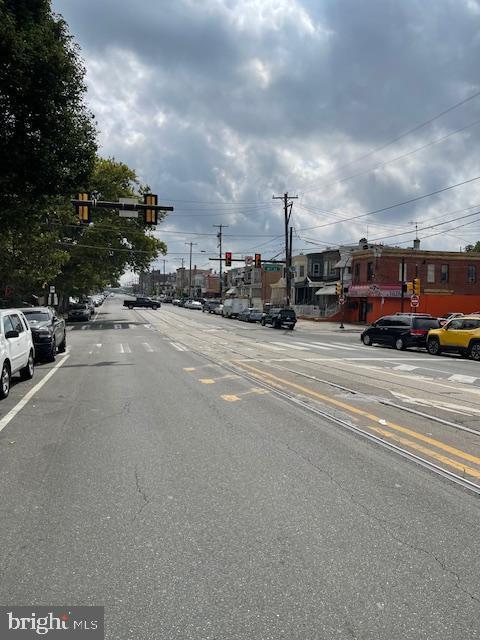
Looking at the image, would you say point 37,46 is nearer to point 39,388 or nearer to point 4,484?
point 39,388

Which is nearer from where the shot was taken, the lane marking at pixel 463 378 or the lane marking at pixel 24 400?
the lane marking at pixel 24 400

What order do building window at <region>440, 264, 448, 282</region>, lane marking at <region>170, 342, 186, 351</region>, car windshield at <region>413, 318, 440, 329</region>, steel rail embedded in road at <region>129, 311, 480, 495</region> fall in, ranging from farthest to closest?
1. building window at <region>440, 264, 448, 282</region>
2. car windshield at <region>413, 318, 440, 329</region>
3. lane marking at <region>170, 342, 186, 351</region>
4. steel rail embedded in road at <region>129, 311, 480, 495</region>

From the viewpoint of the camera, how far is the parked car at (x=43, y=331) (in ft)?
55.1

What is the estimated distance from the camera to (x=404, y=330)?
25359 millimetres

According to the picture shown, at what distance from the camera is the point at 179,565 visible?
3.70 meters

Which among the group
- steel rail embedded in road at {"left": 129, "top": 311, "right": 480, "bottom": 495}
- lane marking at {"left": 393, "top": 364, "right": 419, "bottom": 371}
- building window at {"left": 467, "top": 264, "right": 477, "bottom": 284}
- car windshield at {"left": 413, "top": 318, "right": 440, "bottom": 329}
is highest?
building window at {"left": 467, "top": 264, "right": 477, "bottom": 284}

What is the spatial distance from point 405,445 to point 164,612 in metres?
4.51

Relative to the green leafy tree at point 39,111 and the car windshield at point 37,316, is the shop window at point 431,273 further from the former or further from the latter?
the green leafy tree at point 39,111

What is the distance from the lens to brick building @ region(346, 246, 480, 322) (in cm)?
4847

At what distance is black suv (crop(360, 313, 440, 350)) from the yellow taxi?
0.98 metres

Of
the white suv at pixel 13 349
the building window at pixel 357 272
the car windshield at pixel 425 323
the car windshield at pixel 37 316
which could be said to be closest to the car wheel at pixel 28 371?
the white suv at pixel 13 349

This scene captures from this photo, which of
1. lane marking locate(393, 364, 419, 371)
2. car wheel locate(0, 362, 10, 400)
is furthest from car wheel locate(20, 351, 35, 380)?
lane marking locate(393, 364, 419, 371)

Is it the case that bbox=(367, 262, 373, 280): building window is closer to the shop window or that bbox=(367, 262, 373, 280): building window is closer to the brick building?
the brick building

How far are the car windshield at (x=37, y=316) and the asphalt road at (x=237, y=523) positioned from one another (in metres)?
8.93
